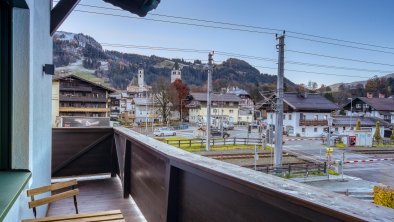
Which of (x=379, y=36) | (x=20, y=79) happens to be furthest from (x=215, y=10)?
(x=20, y=79)

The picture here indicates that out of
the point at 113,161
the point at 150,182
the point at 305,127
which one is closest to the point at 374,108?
the point at 305,127

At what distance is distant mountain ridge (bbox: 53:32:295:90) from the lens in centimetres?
3472

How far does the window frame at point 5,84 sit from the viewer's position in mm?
1694

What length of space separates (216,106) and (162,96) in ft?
23.9

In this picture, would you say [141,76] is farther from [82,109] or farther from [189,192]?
[189,192]

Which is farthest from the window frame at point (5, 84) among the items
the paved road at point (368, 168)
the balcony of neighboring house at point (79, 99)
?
the balcony of neighboring house at point (79, 99)

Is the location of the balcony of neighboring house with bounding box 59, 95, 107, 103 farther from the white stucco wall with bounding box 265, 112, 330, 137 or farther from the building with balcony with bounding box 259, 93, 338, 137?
the white stucco wall with bounding box 265, 112, 330, 137

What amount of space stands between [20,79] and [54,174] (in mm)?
3088

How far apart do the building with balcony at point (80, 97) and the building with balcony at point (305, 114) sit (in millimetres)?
14646

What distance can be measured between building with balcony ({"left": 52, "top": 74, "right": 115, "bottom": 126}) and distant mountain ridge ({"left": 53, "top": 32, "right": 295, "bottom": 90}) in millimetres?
2380

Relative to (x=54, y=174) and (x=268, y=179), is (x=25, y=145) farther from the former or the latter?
A: (x=54, y=174)

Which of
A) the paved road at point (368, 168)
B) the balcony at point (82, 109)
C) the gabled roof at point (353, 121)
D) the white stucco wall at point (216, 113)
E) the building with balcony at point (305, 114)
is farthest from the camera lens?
the white stucco wall at point (216, 113)

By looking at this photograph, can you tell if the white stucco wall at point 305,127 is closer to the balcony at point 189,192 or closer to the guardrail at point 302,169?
the guardrail at point 302,169

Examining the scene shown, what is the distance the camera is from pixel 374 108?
32.4 metres
